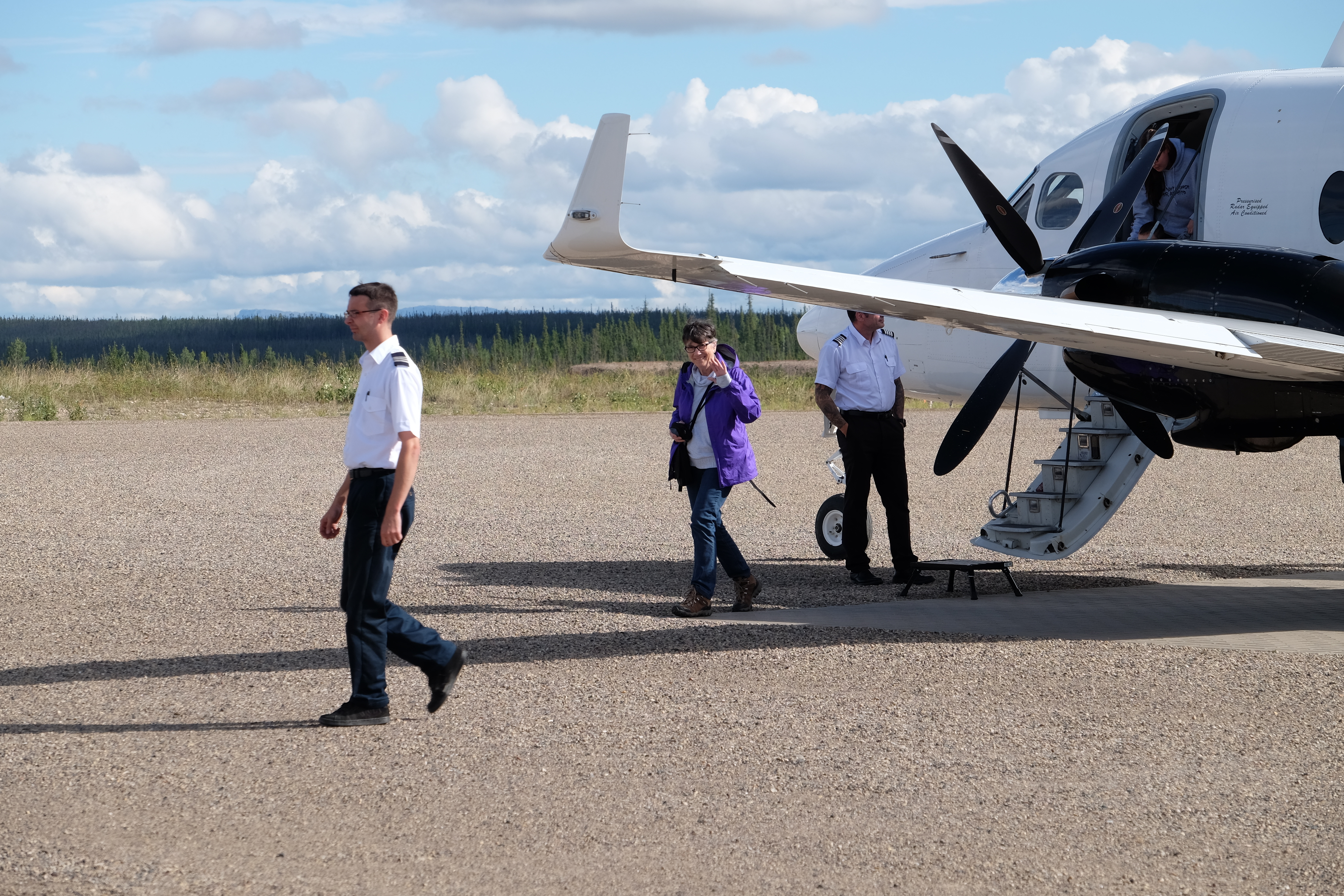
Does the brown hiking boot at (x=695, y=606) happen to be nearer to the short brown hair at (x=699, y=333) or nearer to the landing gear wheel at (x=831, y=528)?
the short brown hair at (x=699, y=333)

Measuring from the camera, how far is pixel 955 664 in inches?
287

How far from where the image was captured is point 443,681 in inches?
243

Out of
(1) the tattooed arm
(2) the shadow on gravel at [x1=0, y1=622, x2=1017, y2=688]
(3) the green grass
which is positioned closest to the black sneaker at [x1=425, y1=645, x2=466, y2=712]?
(2) the shadow on gravel at [x1=0, y1=622, x2=1017, y2=688]

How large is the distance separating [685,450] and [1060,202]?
4599 mm

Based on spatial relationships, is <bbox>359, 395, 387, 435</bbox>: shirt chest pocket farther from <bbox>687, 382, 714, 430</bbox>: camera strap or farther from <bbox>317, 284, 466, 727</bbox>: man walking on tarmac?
<bbox>687, 382, 714, 430</bbox>: camera strap

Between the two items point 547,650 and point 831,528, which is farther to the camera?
point 831,528

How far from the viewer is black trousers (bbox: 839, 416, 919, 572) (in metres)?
10.1

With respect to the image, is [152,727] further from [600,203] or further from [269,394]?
[269,394]

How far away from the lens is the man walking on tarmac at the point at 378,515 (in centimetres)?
584

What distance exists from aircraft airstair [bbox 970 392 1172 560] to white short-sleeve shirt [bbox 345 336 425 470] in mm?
5755

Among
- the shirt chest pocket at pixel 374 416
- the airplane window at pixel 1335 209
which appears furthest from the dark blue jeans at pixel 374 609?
the airplane window at pixel 1335 209

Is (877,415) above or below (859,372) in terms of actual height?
below

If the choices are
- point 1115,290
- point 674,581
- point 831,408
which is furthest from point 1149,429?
point 674,581

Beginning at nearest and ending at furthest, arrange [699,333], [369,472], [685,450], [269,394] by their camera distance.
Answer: [369,472]
[699,333]
[685,450]
[269,394]
